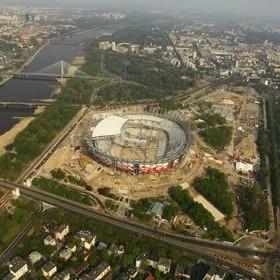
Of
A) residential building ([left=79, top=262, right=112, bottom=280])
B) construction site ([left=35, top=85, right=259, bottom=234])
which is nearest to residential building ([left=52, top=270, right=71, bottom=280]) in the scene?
residential building ([left=79, top=262, right=112, bottom=280])

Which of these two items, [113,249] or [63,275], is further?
[113,249]

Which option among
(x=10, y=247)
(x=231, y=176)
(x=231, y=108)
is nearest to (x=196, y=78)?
(x=231, y=108)

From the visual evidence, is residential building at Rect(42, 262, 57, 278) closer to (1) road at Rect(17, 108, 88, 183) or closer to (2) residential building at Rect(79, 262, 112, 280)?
(2) residential building at Rect(79, 262, 112, 280)

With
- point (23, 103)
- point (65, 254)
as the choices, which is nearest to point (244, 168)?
point (65, 254)

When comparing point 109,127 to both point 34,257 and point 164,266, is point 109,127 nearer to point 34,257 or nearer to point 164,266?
point 34,257

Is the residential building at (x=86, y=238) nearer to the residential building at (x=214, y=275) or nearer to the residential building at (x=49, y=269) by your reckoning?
the residential building at (x=49, y=269)

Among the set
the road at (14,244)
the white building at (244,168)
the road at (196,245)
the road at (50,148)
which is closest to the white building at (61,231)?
the road at (14,244)
